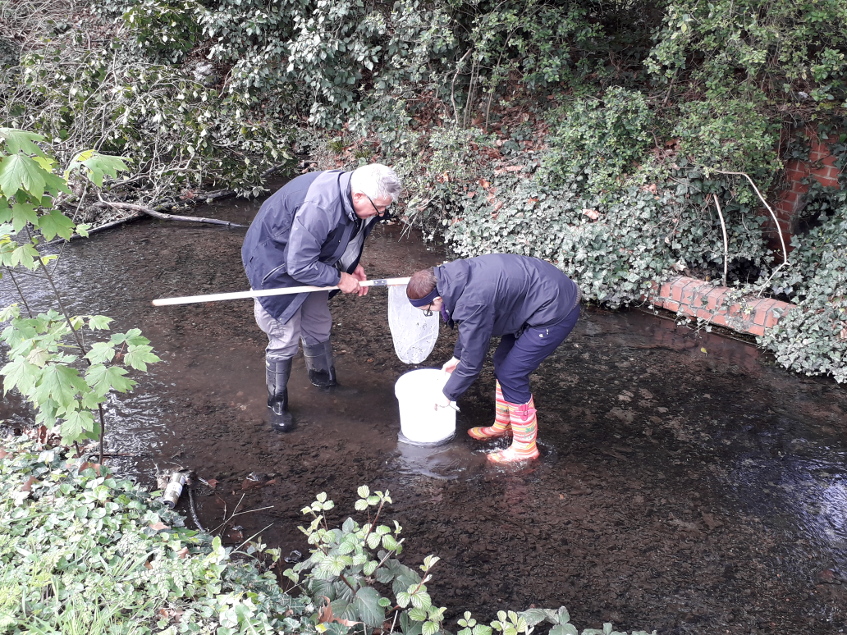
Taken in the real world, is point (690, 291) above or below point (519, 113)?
below

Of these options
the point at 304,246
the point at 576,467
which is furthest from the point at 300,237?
the point at 576,467

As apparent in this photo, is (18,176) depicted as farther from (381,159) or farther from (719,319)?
(381,159)

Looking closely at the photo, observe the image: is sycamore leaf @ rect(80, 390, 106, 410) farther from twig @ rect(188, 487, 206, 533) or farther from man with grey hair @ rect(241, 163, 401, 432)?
man with grey hair @ rect(241, 163, 401, 432)

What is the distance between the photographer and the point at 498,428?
153 inches

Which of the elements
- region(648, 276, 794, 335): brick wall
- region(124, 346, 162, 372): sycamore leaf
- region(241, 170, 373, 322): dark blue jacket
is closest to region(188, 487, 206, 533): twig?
region(124, 346, 162, 372): sycamore leaf

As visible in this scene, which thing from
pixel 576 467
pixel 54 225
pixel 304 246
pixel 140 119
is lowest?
pixel 576 467

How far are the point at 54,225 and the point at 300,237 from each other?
3.91ft

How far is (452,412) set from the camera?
3723 mm

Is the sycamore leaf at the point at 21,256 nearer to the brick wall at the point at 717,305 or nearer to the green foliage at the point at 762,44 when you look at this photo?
the green foliage at the point at 762,44

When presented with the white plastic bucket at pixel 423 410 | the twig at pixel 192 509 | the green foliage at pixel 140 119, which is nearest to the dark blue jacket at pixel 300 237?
the white plastic bucket at pixel 423 410

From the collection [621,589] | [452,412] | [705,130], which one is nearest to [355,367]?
[452,412]

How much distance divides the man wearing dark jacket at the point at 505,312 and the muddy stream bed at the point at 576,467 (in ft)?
1.74

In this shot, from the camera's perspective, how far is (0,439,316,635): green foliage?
6.48 feet

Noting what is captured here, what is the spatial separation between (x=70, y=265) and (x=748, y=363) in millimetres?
6415
